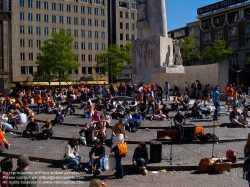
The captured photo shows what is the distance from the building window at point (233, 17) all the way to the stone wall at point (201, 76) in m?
45.2

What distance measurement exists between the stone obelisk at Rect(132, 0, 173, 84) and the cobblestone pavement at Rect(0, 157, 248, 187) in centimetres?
2104

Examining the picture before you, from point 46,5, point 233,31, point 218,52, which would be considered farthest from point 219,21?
point 46,5

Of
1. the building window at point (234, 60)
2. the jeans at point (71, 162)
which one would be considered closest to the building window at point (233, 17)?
the building window at point (234, 60)

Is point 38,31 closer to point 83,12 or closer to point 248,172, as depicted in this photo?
point 83,12

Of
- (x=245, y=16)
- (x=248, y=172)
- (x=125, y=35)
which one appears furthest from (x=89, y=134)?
(x=125, y=35)

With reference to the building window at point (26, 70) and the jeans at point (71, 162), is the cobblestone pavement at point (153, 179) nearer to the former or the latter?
the jeans at point (71, 162)

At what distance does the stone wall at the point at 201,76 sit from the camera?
3173 centimetres

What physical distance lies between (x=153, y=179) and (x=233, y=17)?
71514 mm

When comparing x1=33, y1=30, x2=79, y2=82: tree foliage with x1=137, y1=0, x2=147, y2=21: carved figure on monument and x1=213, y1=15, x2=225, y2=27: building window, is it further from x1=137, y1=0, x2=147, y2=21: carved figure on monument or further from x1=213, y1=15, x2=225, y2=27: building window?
x1=213, y1=15, x2=225, y2=27: building window

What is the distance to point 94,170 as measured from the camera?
441 inches

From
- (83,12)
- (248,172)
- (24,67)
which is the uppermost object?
(83,12)

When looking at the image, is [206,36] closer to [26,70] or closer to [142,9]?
[26,70]

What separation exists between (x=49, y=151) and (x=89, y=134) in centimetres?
207

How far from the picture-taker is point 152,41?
3197 cm
